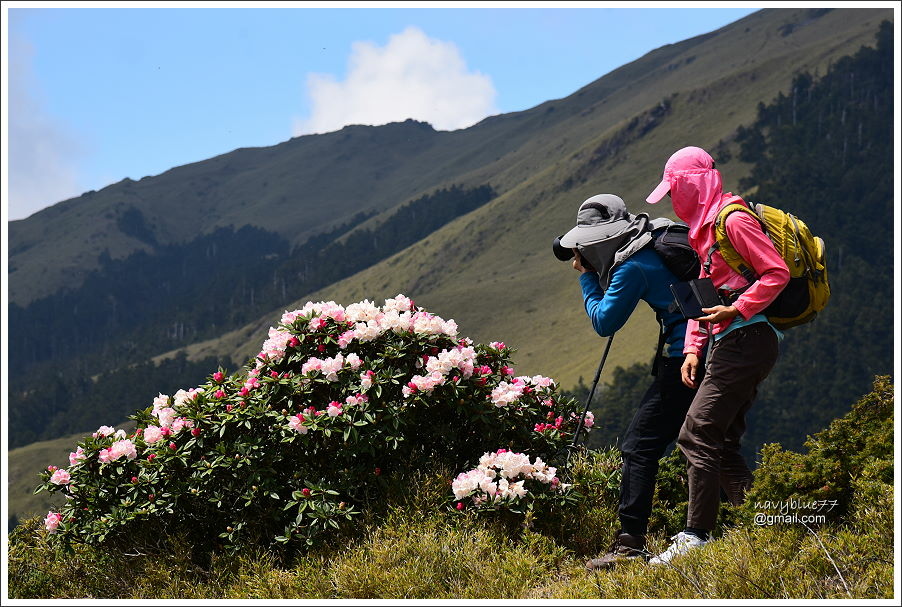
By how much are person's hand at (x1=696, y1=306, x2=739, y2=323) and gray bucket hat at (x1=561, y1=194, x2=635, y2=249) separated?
778mm

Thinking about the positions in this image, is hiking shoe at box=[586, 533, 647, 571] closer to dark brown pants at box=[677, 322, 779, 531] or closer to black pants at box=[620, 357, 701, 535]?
black pants at box=[620, 357, 701, 535]

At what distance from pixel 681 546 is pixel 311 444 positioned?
2424mm

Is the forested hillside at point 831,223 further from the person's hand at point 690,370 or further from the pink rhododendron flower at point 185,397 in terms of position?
the person's hand at point 690,370

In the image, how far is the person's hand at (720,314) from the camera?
447 cm

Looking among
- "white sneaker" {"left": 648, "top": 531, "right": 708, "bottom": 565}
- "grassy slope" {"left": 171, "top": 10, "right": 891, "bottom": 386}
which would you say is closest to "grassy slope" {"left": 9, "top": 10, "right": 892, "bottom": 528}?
"grassy slope" {"left": 171, "top": 10, "right": 891, "bottom": 386}

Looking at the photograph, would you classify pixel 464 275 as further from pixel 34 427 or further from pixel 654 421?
pixel 654 421

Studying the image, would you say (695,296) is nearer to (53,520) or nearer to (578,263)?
(578,263)

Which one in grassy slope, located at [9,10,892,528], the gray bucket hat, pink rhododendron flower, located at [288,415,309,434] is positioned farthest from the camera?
grassy slope, located at [9,10,892,528]

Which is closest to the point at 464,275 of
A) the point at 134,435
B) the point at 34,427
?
the point at 34,427

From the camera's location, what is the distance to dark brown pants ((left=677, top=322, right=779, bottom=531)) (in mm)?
4625

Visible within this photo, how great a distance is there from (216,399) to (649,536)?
9.82 feet

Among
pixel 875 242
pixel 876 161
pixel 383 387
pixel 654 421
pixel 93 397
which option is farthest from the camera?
pixel 93 397

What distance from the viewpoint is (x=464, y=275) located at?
148875 millimetres

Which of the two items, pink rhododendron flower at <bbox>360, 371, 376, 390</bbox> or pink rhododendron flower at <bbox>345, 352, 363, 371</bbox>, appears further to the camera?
pink rhododendron flower at <bbox>345, 352, 363, 371</bbox>
